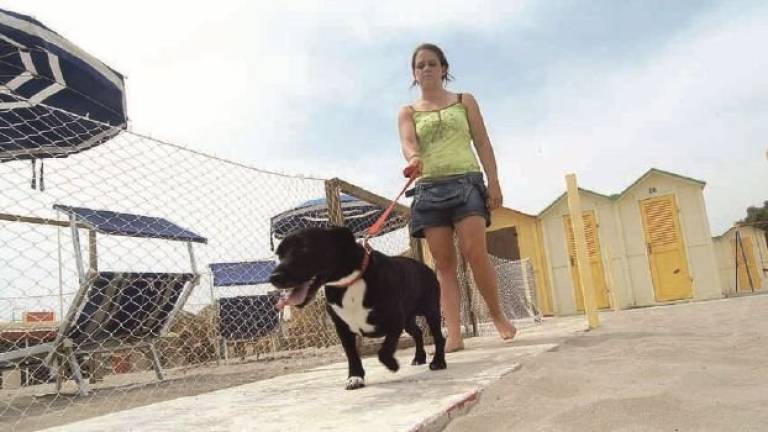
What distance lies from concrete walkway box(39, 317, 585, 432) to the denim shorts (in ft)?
2.80

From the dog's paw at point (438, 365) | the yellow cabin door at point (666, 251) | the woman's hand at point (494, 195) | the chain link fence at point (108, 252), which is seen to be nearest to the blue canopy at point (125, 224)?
the chain link fence at point (108, 252)

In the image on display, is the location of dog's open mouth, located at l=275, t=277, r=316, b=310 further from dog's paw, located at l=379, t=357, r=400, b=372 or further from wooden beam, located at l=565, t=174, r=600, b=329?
wooden beam, located at l=565, t=174, r=600, b=329

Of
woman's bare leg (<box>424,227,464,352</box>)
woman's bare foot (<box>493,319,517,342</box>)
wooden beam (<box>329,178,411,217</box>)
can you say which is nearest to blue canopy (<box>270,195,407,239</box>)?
wooden beam (<box>329,178,411,217</box>)

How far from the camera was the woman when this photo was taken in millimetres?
3434

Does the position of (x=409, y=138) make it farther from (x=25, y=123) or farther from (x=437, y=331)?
(x=25, y=123)

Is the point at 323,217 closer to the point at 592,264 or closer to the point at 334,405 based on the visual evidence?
the point at 334,405

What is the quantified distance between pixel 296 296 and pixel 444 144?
4.99 ft

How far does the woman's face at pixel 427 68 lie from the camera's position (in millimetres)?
3660

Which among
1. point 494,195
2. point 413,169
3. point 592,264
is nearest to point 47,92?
point 413,169

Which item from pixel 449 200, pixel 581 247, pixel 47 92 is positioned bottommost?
pixel 581 247

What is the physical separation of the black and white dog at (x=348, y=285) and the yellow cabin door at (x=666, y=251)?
11888 millimetres

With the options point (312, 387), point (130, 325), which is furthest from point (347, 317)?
point (130, 325)

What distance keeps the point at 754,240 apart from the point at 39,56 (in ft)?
63.0

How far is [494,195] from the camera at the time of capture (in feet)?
12.2
